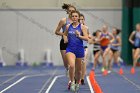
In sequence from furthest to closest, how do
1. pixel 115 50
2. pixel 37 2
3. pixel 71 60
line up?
pixel 37 2
pixel 115 50
pixel 71 60

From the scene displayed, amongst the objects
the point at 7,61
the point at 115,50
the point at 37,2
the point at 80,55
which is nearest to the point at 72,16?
the point at 80,55

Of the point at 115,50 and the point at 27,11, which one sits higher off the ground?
the point at 27,11

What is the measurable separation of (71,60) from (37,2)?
13.6 meters

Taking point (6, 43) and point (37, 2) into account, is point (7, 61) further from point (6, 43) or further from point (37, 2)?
point (37, 2)

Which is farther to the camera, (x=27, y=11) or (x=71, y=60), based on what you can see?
(x=27, y=11)

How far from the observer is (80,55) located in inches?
408

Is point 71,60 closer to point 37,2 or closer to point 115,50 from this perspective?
point 115,50

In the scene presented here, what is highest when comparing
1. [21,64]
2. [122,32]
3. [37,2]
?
[37,2]

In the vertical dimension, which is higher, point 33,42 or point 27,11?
point 27,11

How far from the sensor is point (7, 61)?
24594mm

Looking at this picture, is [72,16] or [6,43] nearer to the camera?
[72,16]

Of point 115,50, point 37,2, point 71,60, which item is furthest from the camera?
point 37,2

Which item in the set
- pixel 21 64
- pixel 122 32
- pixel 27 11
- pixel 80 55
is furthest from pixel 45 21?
pixel 80 55

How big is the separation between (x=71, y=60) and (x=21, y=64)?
567 inches
